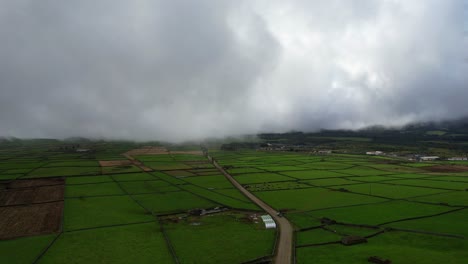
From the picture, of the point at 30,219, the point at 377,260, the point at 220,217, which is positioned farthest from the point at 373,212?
the point at 30,219

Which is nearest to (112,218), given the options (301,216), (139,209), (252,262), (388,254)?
(139,209)

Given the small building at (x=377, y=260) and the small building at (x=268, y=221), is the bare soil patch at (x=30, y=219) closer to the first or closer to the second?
the small building at (x=268, y=221)

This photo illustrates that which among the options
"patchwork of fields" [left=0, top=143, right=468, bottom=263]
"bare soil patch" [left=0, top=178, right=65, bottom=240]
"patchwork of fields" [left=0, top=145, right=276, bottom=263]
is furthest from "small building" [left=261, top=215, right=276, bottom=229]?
"bare soil patch" [left=0, top=178, right=65, bottom=240]

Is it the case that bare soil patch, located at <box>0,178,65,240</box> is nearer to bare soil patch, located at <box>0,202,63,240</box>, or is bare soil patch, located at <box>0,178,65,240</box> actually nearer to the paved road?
bare soil patch, located at <box>0,202,63,240</box>

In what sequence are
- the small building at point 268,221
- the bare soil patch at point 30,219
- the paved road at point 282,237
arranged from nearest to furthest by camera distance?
the paved road at point 282,237 < the bare soil patch at point 30,219 < the small building at point 268,221

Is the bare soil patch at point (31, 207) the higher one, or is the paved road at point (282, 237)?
the bare soil patch at point (31, 207)

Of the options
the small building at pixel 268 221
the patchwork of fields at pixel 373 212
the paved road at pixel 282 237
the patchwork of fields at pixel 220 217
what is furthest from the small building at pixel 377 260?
the small building at pixel 268 221

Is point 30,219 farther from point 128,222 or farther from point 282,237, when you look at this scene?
point 282,237
